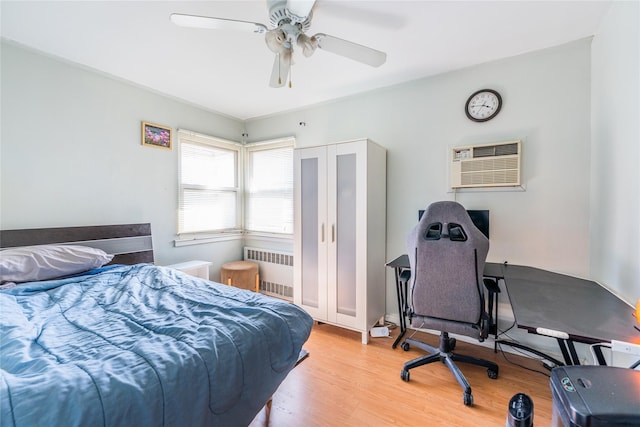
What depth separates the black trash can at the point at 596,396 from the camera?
645mm

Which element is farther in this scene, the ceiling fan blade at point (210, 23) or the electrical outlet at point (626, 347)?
the ceiling fan blade at point (210, 23)

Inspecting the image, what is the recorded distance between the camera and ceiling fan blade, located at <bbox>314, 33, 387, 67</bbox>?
164 centimetres

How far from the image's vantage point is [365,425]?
1.59 m

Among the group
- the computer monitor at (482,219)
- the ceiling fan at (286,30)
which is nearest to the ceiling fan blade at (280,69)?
the ceiling fan at (286,30)

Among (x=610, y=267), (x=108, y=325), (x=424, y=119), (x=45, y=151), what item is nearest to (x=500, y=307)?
(x=610, y=267)

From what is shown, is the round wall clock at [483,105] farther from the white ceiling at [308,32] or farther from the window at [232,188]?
the window at [232,188]

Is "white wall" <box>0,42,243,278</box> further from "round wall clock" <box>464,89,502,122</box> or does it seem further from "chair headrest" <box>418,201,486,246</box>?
"round wall clock" <box>464,89,502,122</box>

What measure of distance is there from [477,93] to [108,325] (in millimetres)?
3230

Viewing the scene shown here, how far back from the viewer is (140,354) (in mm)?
988

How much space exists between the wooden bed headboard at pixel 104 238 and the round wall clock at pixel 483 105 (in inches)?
140

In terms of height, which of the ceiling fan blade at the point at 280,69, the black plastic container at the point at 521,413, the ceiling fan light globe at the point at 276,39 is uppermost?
the ceiling fan light globe at the point at 276,39

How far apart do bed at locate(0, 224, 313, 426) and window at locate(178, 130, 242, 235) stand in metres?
1.60

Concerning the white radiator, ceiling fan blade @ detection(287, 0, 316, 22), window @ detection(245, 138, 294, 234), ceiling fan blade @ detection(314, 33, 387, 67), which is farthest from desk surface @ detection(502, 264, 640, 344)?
window @ detection(245, 138, 294, 234)

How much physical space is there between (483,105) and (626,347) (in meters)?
2.15
